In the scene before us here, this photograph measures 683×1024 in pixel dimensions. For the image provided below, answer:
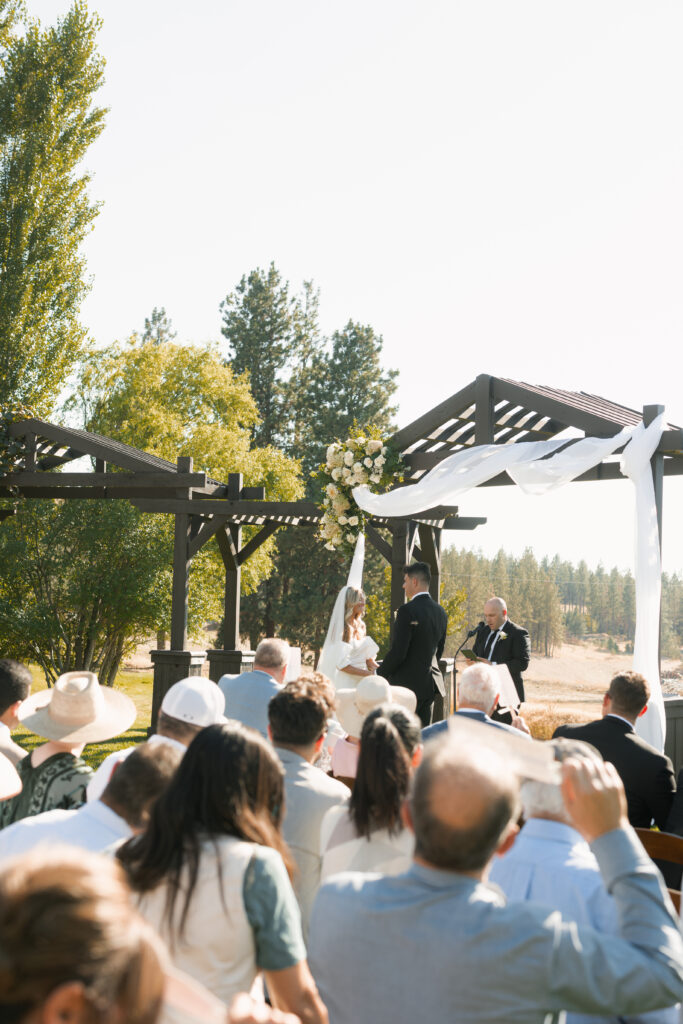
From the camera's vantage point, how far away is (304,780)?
288 cm

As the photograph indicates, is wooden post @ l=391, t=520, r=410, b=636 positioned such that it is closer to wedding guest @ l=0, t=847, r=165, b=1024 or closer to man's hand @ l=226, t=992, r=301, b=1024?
man's hand @ l=226, t=992, r=301, b=1024

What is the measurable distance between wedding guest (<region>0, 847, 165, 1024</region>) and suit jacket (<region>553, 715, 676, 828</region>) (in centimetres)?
325

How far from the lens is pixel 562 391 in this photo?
8328 mm

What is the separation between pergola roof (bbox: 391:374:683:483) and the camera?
698 centimetres

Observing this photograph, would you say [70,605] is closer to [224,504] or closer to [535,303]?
[224,504]

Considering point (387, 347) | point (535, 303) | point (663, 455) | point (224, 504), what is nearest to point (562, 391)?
point (663, 455)

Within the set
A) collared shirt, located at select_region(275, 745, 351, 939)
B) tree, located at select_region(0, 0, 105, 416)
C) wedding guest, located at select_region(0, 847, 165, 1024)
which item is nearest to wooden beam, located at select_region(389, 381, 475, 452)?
collared shirt, located at select_region(275, 745, 351, 939)

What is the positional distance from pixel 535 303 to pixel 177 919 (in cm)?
1334

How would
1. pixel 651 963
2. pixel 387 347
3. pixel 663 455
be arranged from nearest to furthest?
1. pixel 651 963
2. pixel 663 455
3. pixel 387 347

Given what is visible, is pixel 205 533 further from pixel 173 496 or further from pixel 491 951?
pixel 491 951

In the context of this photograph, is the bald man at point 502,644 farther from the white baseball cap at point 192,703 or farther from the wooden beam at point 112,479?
the white baseball cap at point 192,703

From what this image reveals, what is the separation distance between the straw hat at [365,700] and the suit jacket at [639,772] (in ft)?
2.92

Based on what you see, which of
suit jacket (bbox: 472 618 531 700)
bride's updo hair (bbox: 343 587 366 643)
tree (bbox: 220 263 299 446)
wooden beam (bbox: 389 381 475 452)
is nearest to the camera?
bride's updo hair (bbox: 343 587 366 643)

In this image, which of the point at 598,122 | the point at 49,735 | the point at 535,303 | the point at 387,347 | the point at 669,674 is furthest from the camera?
the point at 387,347
